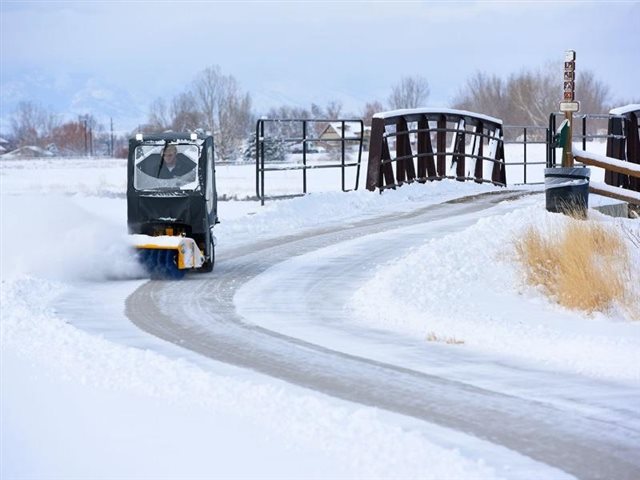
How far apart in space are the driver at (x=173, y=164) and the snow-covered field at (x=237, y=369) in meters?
0.90

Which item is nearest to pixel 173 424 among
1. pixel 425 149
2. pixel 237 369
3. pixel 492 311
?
pixel 237 369

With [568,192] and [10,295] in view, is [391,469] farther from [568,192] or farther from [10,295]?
[568,192]

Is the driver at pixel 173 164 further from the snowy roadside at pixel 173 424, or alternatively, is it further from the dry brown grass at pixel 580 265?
the dry brown grass at pixel 580 265

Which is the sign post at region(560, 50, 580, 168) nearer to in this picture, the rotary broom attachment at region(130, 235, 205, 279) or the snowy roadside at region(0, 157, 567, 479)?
the rotary broom attachment at region(130, 235, 205, 279)

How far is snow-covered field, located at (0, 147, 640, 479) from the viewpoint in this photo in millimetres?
5973

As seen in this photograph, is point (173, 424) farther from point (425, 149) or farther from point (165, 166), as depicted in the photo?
point (425, 149)

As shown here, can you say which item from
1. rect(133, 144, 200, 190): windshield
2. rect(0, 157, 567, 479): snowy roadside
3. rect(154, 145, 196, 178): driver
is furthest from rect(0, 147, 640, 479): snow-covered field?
rect(154, 145, 196, 178): driver

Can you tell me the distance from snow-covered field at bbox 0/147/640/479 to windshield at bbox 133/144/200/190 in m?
0.71

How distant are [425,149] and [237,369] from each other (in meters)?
16.8

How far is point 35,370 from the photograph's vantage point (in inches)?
321

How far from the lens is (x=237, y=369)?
26.6 ft

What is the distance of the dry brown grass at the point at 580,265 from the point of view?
34.2 feet

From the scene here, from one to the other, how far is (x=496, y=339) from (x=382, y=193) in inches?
512

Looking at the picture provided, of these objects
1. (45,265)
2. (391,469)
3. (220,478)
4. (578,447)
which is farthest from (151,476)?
(45,265)
